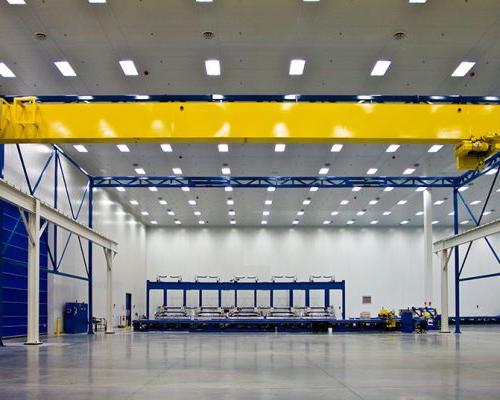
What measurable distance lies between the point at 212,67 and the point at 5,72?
702 centimetres

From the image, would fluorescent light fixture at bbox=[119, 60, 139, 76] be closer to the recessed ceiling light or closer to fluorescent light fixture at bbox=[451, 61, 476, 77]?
fluorescent light fixture at bbox=[451, 61, 476, 77]

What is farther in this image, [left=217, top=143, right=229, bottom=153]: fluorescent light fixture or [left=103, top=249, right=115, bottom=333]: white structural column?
[left=103, top=249, right=115, bottom=333]: white structural column

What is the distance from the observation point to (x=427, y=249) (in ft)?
119

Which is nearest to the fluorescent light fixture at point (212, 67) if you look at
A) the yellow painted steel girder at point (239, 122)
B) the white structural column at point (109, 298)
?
the yellow painted steel girder at point (239, 122)

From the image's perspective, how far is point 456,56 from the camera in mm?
18234

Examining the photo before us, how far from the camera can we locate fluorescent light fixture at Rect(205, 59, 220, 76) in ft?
61.1

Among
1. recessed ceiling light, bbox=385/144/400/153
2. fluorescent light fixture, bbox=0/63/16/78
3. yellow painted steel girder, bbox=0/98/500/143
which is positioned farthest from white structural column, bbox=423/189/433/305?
fluorescent light fixture, bbox=0/63/16/78

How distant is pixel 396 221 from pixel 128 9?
38.6 meters

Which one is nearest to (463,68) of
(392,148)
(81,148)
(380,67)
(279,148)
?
(380,67)

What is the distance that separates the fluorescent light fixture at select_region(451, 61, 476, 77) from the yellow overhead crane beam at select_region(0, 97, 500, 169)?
5968mm

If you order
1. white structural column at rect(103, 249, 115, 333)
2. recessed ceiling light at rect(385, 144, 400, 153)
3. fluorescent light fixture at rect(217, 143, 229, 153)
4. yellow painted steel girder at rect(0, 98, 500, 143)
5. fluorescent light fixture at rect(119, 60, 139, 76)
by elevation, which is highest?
fluorescent light fixture at rect(119, 60, 139, 76)

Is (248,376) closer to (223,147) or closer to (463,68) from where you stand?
(463,68)

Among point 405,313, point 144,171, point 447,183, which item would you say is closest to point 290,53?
point 144,171

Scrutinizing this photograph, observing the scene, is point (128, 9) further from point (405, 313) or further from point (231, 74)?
point (405, 313)
